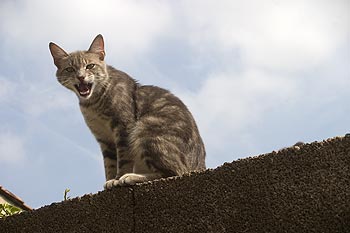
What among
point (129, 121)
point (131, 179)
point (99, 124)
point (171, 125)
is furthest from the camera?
point (99, 124)

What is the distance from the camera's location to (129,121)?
357cm

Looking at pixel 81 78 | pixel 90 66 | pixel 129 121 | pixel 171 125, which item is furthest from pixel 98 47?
pixel 171 125

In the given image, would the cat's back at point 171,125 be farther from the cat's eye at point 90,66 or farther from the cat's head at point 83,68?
the cat's eye at point 90,66

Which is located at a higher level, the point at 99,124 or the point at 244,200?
the point at 99,124

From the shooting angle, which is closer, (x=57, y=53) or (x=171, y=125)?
(x=171, y=125)

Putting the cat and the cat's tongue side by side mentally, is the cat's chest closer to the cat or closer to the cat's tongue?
the cat

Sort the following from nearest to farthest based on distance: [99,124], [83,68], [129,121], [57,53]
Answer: [129,121] < [99,124] < [83,68] < [57,53]

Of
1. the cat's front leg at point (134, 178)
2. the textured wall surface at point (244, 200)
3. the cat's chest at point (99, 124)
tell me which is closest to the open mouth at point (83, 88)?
the cat's chest at point (99, 124)

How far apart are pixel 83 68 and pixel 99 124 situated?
0.51 metres

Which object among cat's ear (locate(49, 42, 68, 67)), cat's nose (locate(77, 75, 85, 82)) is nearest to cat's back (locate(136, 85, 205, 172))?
cat's nose (locate(77, 75, 85, 82))

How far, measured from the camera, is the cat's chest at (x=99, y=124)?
3.70m

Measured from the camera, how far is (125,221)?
247cm

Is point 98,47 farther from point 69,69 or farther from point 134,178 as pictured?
point 134,178

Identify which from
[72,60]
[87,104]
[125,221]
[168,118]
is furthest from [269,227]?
[72,60]
